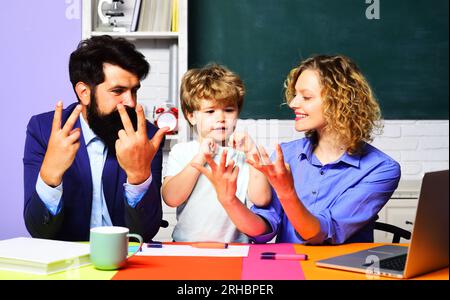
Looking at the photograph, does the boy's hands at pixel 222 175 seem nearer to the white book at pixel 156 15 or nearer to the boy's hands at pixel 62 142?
the boy's hands at pixel 62 142

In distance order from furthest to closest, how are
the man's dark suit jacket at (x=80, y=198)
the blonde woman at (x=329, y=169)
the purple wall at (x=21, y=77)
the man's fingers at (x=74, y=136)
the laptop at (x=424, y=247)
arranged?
the purple wall at (x=21, y=77), the man's dark suit jacket at (x=80, y=198), the blonde woman at (x=329, y=169), the man's fingers at (x=74, y=136), the laptop at (x=424, y=247)

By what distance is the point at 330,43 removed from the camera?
3.22 meters

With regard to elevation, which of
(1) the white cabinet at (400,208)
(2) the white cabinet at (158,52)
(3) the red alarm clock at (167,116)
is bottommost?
(1) the white cabinet at (400,208)

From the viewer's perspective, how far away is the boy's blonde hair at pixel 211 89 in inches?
81.3

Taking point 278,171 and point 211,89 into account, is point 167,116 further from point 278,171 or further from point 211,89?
point 278,171

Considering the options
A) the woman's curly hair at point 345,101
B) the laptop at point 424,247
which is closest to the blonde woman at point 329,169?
the woman's curly hair at point 345,101

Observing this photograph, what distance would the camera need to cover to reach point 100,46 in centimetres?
223

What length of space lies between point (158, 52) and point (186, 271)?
209cm


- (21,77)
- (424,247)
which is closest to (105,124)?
(424,247)

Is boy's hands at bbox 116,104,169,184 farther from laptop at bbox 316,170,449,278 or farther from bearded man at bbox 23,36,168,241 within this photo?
laptop at bbox 316,170,449,278

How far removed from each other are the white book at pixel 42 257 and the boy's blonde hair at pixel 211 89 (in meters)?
0.83
